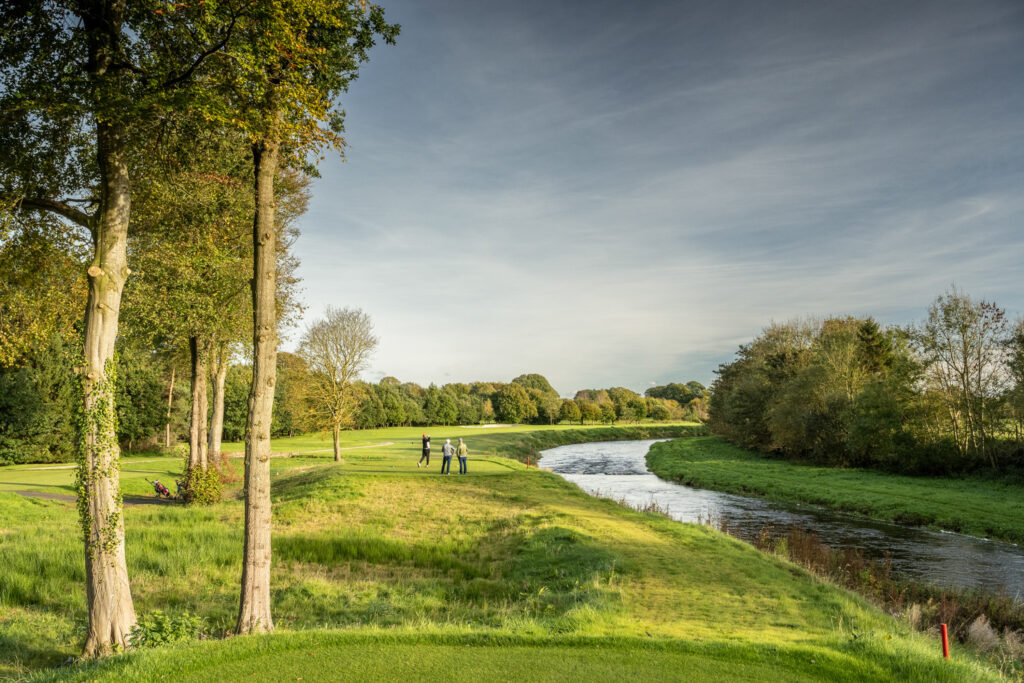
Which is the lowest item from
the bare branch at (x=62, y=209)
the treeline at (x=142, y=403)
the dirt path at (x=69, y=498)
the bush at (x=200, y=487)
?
the dirt path at (x=69, y=498)

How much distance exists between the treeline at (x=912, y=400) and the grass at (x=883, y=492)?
2085mm

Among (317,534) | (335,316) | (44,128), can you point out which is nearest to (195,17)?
(44,128)

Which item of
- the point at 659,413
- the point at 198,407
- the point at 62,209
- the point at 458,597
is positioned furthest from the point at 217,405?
the point at 659,413

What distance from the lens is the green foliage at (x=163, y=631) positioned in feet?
25.6

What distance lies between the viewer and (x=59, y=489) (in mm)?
27016

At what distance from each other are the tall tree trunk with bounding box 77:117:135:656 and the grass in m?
27.6

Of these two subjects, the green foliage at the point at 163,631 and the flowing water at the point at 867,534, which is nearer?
the green foliage at the point at 163,631

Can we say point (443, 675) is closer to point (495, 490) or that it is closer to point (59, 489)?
point (495, 490)

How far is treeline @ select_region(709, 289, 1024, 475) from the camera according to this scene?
32812mm

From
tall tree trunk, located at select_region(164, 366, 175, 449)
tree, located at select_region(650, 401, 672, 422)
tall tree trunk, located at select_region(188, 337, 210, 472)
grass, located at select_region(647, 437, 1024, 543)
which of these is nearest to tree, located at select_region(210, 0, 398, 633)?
tall tree trunk, located at select_region(188, 337, 210, 472)

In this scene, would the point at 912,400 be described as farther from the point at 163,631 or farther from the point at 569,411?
the point at 569,411

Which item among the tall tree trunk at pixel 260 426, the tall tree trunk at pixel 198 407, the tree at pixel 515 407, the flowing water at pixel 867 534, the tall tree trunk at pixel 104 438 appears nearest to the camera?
the tall tree trunk at pixel 104 438

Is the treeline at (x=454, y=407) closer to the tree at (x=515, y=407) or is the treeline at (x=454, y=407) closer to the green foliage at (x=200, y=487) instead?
the tree at (x=515, y=407)

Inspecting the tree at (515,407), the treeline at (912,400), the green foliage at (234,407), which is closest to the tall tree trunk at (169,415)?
the green foliage at (234,407)
